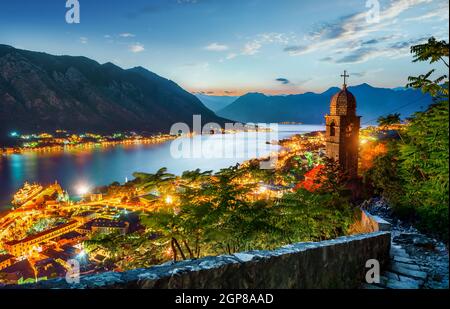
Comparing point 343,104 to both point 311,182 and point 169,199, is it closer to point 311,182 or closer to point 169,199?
point 311,182

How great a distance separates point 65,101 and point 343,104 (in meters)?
142

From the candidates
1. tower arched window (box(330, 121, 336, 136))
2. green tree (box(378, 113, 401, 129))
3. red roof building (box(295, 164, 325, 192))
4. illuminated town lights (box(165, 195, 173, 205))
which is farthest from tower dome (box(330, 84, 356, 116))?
illuminated town lights (box(165, 195, 173, 205))

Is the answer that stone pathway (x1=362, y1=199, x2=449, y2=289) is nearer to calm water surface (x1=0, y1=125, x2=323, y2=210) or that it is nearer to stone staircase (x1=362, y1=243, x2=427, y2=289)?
stone staircase (x1=362, y1=243, x2=427, y2=289)

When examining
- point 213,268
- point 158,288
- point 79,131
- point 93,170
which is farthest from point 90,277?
point 79,131

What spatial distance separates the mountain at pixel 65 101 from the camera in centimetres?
10994

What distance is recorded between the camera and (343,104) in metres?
18.3

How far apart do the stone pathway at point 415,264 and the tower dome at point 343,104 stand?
12.6 metres

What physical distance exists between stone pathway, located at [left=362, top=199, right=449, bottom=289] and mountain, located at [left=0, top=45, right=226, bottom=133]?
125 meters

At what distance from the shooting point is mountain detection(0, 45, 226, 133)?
361ft

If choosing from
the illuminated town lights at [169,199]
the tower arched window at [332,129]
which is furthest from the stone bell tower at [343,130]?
the illuminated town lights at [169,199]

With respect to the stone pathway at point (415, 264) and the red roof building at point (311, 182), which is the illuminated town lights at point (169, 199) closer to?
the stone pathway at point (415, 264)
